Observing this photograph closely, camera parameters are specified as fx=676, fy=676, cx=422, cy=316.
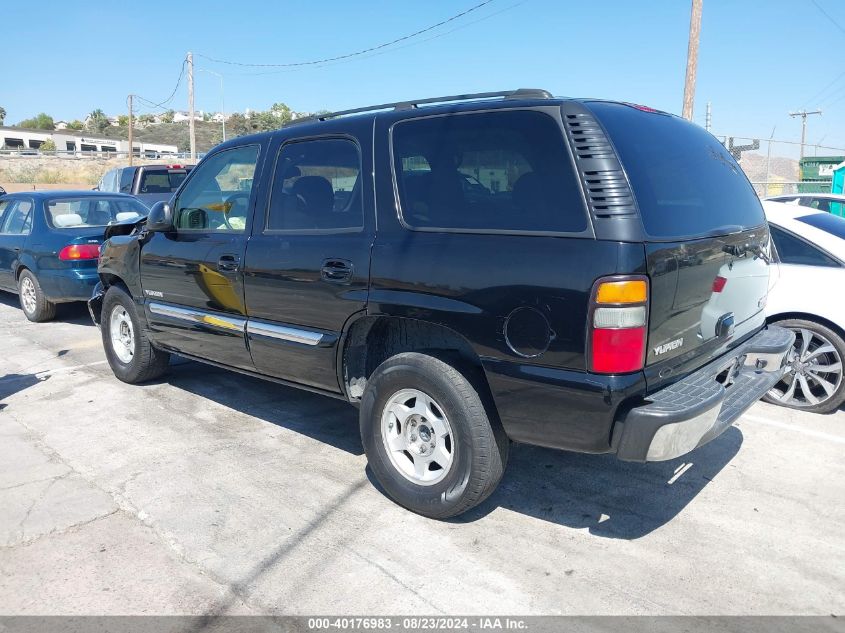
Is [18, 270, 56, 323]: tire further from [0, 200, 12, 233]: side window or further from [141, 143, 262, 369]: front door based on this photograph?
[141, 143, 262, 369]: front door

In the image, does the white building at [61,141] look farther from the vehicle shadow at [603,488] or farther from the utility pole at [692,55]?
the vehicle shadow at [603,488]

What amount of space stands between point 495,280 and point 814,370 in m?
3.41

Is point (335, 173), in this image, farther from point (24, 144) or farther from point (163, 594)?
point (24, 144)

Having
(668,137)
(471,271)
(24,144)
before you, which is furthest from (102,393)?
(24,144)

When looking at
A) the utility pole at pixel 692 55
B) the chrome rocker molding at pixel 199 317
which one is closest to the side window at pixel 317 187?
the chrome rocker molding at pixel 199 317

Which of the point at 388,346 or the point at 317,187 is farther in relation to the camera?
the point at 317,187

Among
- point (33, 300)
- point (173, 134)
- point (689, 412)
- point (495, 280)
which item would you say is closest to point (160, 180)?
point (33, 300)

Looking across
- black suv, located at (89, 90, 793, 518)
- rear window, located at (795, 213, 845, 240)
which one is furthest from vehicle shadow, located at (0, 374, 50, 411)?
rear window, located at (795, 213, 845, 240)

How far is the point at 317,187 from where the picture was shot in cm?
419

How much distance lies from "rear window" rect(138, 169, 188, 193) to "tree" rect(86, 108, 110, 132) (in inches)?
3762

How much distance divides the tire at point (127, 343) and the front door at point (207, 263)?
1.42ft

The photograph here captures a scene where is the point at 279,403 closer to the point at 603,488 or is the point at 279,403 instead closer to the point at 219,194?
the point at 219,194

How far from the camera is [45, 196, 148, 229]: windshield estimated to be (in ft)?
28.3

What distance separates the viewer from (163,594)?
299 centimetres
